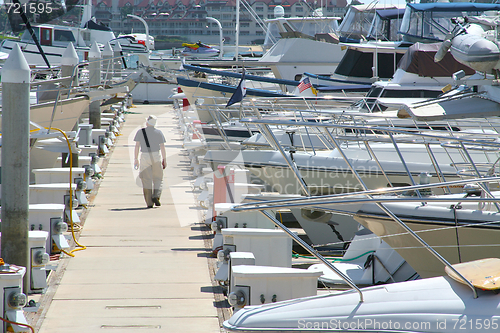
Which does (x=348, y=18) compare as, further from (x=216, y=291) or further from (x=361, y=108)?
(x=216, y=291)

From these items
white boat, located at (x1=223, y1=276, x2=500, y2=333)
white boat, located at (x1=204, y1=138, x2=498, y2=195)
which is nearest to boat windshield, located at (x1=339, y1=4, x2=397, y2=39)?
white boat, located at (x1=204, y1=138, x2=498, y2=195)

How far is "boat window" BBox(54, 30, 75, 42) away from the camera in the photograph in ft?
98.4

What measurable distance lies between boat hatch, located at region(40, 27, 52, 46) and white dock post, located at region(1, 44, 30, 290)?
25.9 meters

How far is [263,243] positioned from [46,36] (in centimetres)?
2704

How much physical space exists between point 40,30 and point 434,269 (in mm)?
28180

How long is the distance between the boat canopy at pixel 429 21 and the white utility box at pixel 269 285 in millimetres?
10468

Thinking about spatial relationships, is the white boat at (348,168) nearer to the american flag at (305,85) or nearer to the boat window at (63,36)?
the american flag at (305,85)

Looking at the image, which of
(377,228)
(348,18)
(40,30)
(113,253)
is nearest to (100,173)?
(113,253)

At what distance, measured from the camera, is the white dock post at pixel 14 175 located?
527 centimetres

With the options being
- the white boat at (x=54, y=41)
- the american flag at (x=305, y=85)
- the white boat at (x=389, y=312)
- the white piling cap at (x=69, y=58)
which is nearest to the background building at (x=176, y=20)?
the white boat at (x=54, y=41)

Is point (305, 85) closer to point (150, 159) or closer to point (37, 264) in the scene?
point (150, 159)

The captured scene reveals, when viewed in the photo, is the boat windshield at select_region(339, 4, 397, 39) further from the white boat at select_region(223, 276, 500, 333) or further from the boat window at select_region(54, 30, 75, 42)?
the white boat at select_region(223, 276, 500, 333)

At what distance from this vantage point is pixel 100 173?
1205 cm

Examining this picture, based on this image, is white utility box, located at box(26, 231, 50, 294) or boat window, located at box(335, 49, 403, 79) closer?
white utility box, located at box(26, 231, 50, 294)
